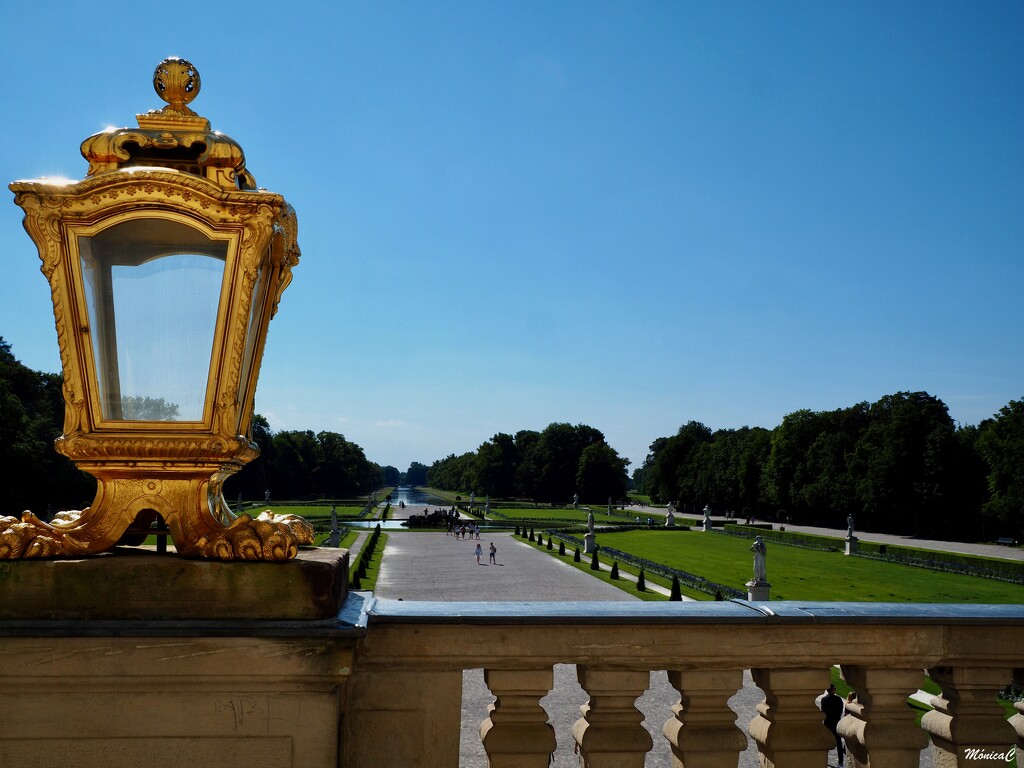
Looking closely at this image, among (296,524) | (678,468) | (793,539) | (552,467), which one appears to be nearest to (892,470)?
(793,539)

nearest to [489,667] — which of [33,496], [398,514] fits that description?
[33,496]

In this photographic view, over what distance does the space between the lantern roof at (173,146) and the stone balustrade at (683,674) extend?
158 cm

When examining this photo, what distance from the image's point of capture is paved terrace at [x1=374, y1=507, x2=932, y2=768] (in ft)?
46.2

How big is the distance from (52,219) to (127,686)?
1495 millimetres

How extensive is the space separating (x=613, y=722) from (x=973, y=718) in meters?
1.38

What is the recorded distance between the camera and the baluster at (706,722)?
2934mm

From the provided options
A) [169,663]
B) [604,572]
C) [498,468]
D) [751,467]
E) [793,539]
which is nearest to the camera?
[169,663]

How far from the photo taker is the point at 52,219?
267cm

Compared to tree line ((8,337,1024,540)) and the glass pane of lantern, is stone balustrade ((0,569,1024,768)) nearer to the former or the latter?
the glass pane of lantern

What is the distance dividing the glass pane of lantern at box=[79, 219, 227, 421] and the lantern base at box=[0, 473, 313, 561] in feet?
0.69

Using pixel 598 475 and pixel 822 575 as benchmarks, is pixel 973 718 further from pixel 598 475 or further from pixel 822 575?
pixel 598 475

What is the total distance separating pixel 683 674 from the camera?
294cm

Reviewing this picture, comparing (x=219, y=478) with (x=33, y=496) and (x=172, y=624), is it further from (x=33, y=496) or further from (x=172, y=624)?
(x=33, y=496)

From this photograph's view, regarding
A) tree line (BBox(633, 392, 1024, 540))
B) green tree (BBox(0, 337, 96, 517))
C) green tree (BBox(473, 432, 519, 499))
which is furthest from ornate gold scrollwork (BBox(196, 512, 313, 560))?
green tree (BBox(473, 432, 519, 499))
